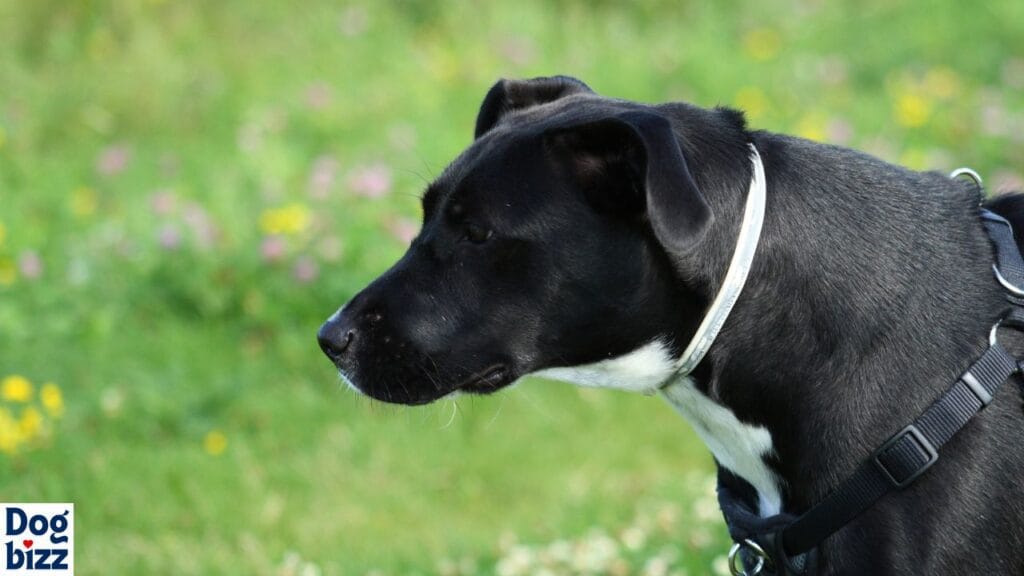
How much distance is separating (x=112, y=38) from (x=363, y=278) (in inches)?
124

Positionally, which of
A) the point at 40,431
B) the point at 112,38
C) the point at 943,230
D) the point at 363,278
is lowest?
the point at 40,431

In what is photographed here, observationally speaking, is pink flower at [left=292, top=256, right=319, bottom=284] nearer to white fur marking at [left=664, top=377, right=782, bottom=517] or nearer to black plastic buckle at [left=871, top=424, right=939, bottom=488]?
white fur marking at [left=664, top=377, right=782, bottom=517]

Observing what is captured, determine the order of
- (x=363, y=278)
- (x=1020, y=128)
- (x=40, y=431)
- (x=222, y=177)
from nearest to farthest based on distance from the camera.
Answer: (x=40, y=431), (x=363, y=278), (x=222, y=177), (x=1020, y=128)

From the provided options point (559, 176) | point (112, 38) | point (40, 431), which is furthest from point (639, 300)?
point (112, 38)

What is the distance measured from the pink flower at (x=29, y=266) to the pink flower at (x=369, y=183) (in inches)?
56.1

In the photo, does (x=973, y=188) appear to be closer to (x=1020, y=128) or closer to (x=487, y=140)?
(x=487, y=140)

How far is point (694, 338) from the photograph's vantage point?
254cm

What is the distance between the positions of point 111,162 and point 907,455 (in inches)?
197

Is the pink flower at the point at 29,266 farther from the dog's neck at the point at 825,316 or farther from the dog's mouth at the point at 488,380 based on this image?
the dog's neck at the point at 825,316

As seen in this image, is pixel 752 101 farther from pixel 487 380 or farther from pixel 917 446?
pixel 917 446

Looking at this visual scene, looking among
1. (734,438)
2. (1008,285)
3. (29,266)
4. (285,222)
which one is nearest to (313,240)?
(285,222)

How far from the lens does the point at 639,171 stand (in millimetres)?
2498

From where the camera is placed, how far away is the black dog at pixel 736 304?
242 centimetres

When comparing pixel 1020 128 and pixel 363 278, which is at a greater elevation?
pixel 1020 128
